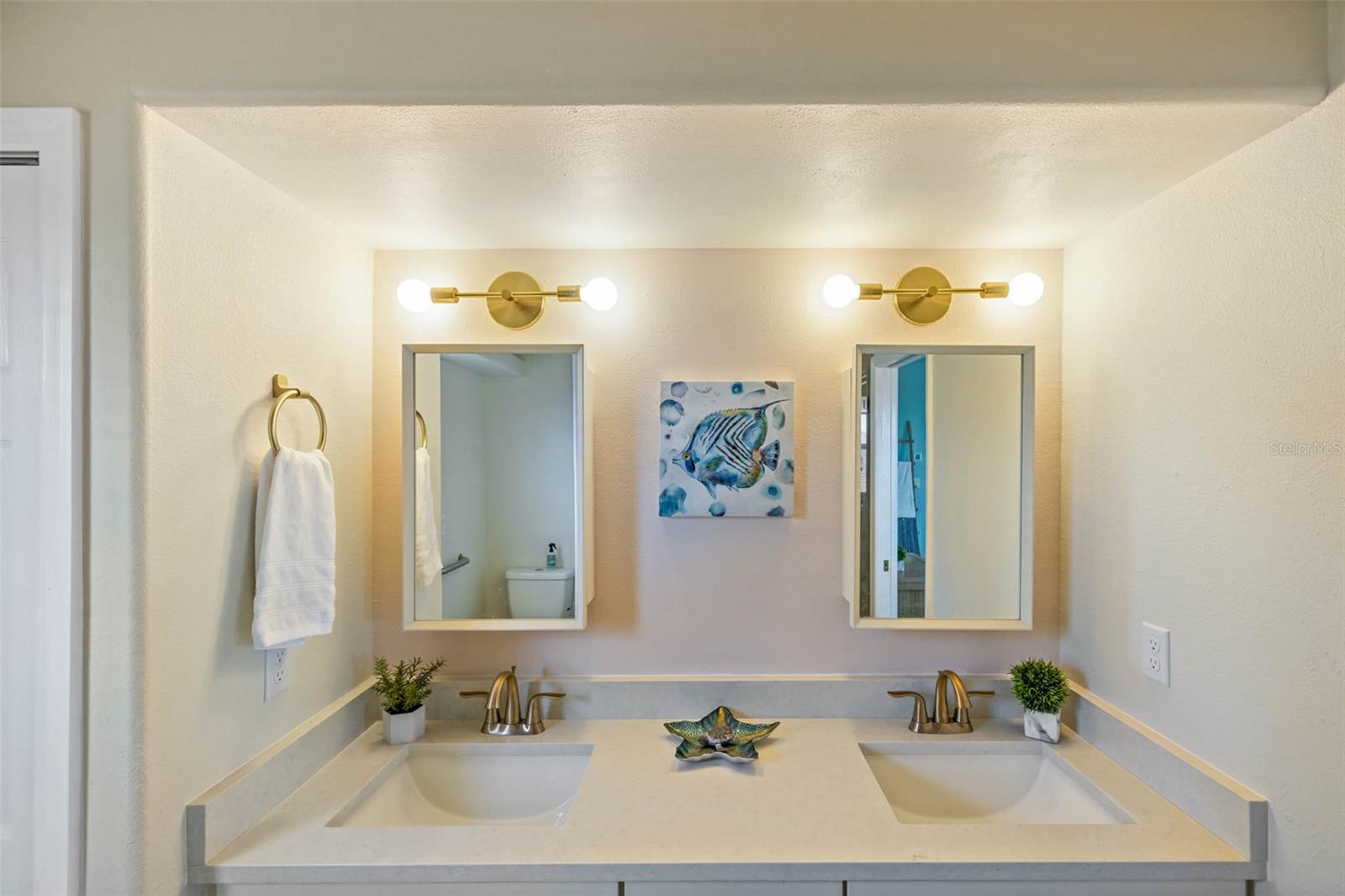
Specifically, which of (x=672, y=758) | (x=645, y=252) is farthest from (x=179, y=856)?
(x=645, y=252)

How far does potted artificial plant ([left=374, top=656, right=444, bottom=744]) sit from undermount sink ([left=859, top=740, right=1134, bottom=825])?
104 centimetres

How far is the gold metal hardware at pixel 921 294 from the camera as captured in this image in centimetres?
176

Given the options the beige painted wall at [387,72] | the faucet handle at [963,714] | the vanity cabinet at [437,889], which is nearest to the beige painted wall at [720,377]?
the faucet handle at [963,714]

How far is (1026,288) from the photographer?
1.73 meters

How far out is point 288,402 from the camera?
4.82ft

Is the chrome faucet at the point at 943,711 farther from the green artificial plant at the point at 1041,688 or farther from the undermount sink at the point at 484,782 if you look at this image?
the undermount sink at the point at 484,782

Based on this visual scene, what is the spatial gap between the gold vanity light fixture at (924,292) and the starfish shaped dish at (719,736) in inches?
40.5

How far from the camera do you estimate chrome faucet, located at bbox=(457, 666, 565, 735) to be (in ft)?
5.65

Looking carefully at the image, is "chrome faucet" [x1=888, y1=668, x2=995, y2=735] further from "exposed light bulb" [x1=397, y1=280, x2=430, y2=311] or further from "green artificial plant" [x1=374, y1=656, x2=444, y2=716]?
"exposed light bulb" [x1=397, y1=280, x2=430, y2=311]

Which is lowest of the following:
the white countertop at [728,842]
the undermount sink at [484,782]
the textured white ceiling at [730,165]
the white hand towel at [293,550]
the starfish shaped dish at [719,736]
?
the undermount sink at [484,782]

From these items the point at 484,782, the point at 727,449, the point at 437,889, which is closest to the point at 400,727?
the point at 484,782

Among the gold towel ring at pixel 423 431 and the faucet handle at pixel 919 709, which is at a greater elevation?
the gold towel ring at pixel 423 431

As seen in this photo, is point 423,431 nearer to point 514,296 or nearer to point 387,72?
point 514,296

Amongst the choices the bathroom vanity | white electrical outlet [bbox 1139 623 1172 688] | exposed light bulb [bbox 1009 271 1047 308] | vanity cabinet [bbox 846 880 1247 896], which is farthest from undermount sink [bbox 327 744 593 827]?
exposed light bulb [bbox 1009 271 1047 308]
